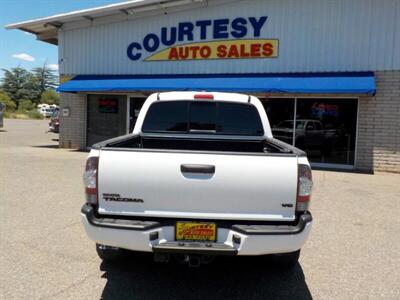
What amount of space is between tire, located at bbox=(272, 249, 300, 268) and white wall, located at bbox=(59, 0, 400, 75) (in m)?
10.2

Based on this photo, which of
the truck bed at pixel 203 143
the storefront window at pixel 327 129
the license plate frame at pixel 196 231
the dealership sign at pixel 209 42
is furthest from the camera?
the dealership sign at pixel 209 42

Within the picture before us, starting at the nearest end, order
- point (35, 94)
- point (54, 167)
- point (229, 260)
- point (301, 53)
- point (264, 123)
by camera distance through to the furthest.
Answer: point (229, 260) < point (264, 123) < point (54, 167) < point (301, 53) < point (35, 94)

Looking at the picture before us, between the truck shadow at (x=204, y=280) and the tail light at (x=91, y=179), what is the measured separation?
0.96m

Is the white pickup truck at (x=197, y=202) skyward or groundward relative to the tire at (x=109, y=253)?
skyward

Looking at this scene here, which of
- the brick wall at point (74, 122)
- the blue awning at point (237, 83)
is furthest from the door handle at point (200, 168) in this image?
the brick wall at point (74, 122)

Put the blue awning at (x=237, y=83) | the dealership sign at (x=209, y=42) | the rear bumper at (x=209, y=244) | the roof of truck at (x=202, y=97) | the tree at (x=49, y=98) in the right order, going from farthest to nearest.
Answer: the tree at (x=49, y=98), the dealership sign at (x=209, y=42), the blue awning at (x=237, y=83), the roof of truck at (x=202, y=97), the rear bumper at (x=209, y=244)

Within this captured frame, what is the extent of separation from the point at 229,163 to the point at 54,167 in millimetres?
9796

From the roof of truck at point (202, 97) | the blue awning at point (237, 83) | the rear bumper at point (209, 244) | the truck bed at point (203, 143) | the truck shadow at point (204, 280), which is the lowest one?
the truck shadow at point (204, 280)

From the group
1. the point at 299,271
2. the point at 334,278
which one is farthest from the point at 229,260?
the point at 334,278

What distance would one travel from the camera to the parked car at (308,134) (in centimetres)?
1390

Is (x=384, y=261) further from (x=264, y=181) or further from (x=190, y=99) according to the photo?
(x=190, y=99)

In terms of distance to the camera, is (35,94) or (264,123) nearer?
(264,123)

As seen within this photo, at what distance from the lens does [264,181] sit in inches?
136

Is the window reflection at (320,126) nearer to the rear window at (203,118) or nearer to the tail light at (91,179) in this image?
the rear window at (203,118)
